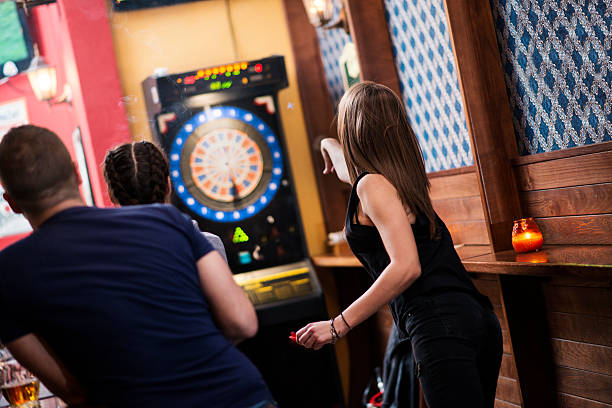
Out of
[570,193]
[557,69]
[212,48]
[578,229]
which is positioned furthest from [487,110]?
[212,48]

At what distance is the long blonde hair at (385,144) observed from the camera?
1714 mm

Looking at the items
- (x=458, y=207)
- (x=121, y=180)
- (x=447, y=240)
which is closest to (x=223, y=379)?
(x=121, y=180)

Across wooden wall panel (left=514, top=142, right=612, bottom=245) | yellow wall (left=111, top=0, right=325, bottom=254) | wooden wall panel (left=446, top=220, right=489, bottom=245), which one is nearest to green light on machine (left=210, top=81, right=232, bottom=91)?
yellow wall (left=111, top=0, right=325, bottom=254)

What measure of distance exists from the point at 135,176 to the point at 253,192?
7.25 feet

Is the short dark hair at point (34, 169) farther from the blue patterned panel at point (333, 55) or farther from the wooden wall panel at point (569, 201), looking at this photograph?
the blue patterned panel at point (333, 55)

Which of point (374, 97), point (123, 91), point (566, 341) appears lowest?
point (566, 341)

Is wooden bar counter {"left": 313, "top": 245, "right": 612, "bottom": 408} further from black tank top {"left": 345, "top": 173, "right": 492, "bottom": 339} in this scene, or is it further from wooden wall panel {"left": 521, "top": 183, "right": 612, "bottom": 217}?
black tank top {"left": 345, "top": 173, "right": 492, "bottom": 339}

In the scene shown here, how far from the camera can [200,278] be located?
125 cm

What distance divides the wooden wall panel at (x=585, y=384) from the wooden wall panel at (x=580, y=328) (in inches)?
4.8

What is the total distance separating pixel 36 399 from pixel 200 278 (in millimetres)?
615

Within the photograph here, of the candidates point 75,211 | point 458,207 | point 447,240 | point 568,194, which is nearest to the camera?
point 75,211

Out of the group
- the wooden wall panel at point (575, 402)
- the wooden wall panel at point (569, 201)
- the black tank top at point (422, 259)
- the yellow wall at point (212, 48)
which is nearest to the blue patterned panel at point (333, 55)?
the yellow wall at point (212, 48)

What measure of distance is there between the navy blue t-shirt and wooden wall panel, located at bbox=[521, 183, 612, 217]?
5.08 feet

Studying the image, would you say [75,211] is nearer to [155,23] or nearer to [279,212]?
[279,212]
